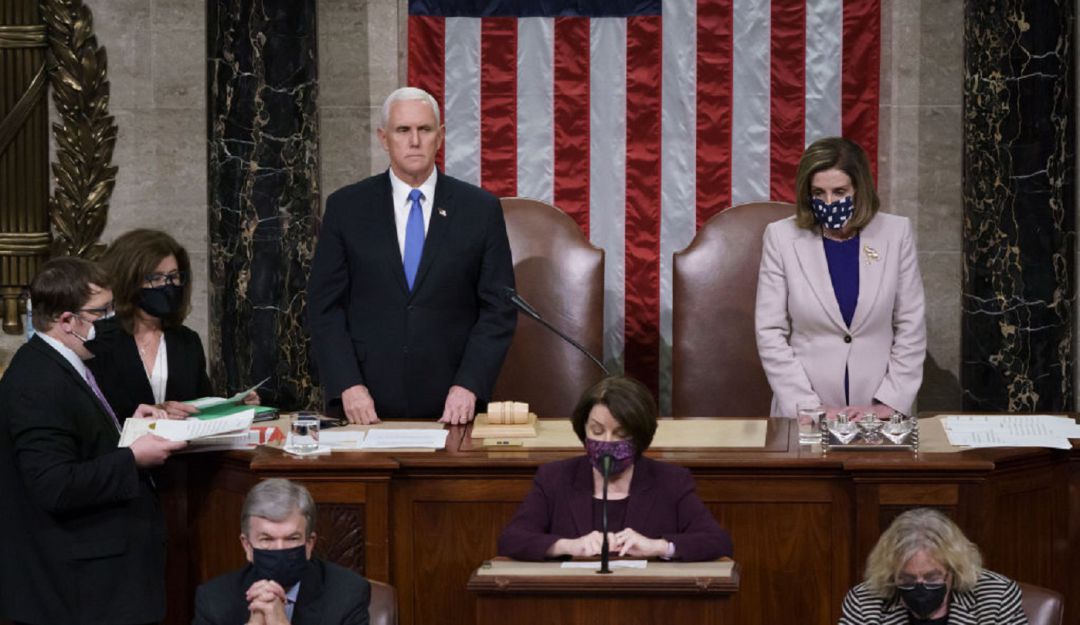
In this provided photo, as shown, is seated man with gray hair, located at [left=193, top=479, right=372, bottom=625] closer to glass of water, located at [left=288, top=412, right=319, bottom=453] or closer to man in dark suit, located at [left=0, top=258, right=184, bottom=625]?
man in dark suit, located at [left=0, top=258, right=184, bottom=625]

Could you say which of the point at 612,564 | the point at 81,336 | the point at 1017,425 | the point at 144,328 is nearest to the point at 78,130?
the point at 144,328

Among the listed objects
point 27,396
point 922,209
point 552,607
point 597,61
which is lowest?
point 552,607

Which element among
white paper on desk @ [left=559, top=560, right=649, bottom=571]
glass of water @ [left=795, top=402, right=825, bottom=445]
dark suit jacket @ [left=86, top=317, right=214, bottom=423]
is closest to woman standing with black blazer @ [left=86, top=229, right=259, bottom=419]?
dark suit jacket @ [left=86, top=317, right=214, bottom=423]

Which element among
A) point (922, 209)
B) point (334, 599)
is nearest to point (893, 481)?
point (334, 599)

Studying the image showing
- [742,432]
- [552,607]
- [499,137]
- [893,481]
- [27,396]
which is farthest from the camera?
[499,137]

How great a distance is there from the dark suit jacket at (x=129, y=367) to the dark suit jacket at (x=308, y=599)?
1419 mm

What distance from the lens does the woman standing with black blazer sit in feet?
19.7

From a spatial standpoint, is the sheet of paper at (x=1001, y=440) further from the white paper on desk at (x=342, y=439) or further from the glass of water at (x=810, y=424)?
the white paper on desk at (x=342, y=439)

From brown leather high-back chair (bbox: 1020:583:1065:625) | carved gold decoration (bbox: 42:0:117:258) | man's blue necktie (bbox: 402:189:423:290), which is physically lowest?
brown leather high-back chair (bbox: 1020:583:1065:625)

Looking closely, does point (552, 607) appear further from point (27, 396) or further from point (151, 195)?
point (151, 195)

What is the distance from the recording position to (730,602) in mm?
4746

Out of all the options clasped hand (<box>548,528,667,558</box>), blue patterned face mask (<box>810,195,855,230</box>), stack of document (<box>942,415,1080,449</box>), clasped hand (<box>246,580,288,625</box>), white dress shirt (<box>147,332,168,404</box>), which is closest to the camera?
clasped hand (<box>246,580,288,625</box>)

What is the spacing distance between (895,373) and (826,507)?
96 cm

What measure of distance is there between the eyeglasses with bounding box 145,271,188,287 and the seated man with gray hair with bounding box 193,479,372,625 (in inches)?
56.4
